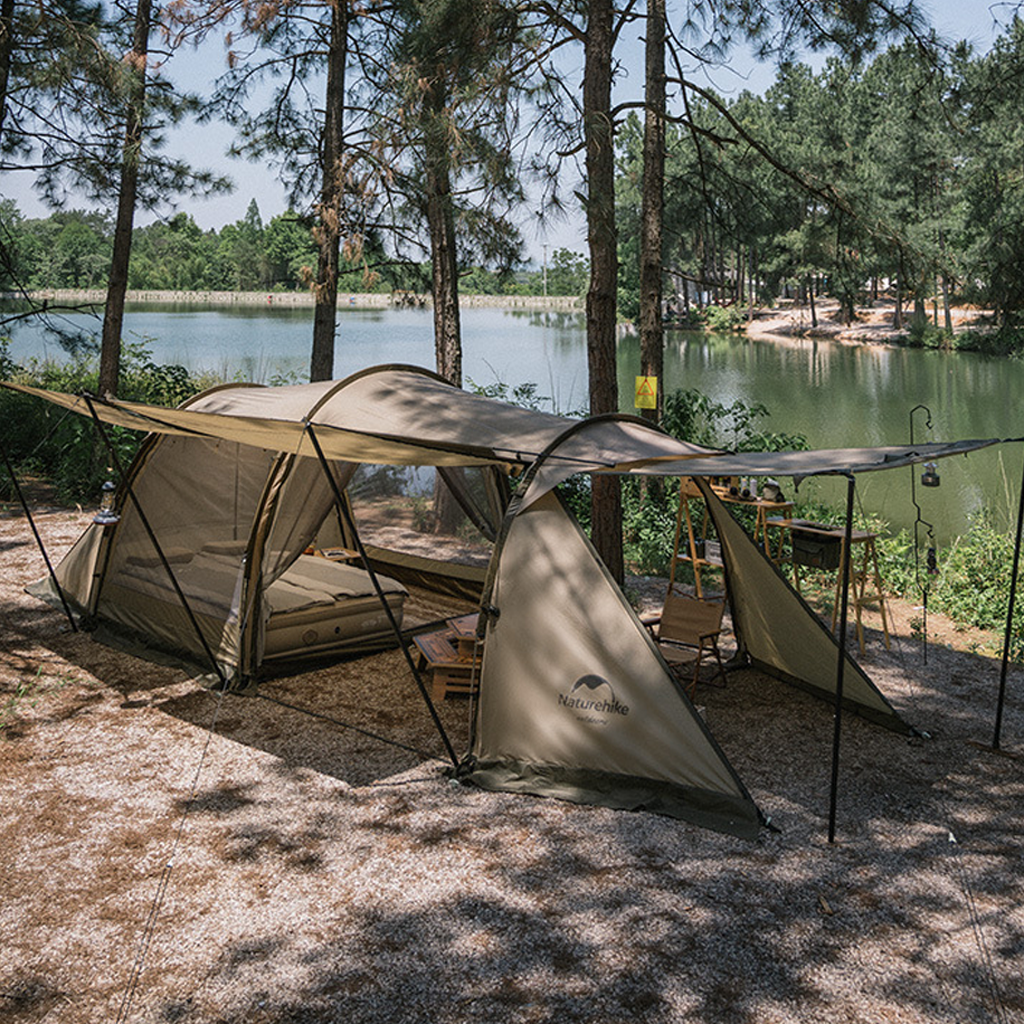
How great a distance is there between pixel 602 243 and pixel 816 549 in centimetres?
250

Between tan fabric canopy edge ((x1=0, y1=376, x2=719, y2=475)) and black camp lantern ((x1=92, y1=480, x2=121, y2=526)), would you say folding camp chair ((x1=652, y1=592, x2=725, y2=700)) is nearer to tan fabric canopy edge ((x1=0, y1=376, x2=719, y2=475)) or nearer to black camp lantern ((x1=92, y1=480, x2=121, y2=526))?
tan fabric canopy edge ((x1=0, y1=376, x2=719, y2=475))

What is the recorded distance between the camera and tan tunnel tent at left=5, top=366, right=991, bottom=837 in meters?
4.39

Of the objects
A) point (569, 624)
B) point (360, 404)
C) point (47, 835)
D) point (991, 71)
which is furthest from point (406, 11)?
point (47, 835)

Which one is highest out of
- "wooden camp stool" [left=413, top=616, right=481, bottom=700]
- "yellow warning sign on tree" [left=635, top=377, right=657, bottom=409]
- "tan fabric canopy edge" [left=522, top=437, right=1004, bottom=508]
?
"yellow warning sign on tree" [left=635, top=377, right=657, bottom=409]

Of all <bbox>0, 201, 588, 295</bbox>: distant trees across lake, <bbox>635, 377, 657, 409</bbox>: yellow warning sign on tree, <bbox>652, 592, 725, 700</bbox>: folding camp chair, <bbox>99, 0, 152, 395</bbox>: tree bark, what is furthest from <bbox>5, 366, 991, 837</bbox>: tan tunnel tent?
<bbox>0, 201, 588, 295</bbox>: distant trees across lake

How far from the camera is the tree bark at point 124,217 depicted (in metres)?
10.7

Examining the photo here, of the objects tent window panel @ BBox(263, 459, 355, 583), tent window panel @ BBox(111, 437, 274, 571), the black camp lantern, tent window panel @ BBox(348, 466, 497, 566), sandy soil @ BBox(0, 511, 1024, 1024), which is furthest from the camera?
tent window panel @ BBox(348, 466, 497, 566)

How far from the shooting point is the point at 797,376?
28156mm

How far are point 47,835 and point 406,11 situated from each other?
8.82 m

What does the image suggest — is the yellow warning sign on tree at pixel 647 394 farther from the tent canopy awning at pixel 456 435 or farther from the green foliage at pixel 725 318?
the green foliage at pixel 725 318

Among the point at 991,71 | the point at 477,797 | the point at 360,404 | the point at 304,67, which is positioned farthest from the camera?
the point at 304,67

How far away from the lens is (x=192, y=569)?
20.5ft

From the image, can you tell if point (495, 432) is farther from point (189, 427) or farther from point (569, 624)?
point (189, 427)

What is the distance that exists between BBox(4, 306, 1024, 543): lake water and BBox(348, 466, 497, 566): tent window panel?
4.66 metres
